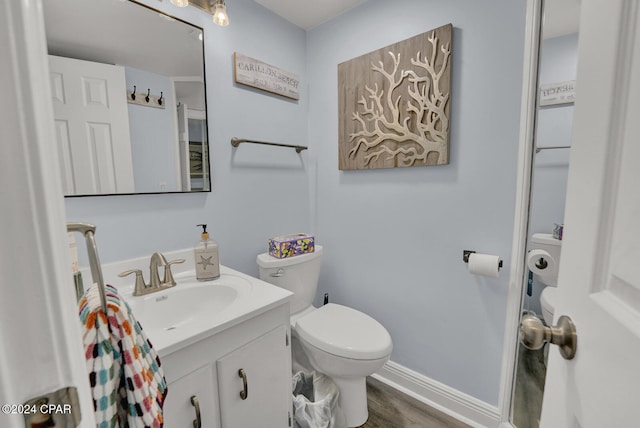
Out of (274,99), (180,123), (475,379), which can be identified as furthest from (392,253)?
(180,123)

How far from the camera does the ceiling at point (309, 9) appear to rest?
1.56 metres

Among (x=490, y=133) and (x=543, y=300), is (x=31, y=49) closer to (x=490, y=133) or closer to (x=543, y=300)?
(x=543, y=300)

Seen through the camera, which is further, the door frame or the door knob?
the door knob

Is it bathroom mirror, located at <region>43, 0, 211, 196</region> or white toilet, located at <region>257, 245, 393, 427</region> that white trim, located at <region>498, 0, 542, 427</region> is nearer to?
white toilet, located at <region>257, 245, 393, 427</region>

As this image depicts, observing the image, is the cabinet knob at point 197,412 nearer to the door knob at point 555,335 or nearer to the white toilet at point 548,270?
the door knob at point 555,335

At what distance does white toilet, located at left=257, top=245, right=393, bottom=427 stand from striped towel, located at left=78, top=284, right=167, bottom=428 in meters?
0.86

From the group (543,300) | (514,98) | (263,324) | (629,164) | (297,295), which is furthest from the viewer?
(297,295)

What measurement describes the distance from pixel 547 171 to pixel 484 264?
1.69 feet

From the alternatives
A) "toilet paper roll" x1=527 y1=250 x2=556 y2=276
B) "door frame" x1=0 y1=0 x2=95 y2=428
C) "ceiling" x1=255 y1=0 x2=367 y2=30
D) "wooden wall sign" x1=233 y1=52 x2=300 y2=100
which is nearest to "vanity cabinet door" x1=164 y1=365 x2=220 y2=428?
"door frame" x1=0 y1=0 x2=95 y2=428

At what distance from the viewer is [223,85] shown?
4.76ft

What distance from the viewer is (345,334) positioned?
133 centimetres

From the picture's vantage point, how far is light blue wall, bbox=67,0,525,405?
1216 millimetres

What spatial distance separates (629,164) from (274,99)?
1.64 m

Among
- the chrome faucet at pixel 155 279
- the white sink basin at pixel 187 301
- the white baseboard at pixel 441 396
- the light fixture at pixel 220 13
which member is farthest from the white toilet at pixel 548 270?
the light fixture at pixel 220 13
